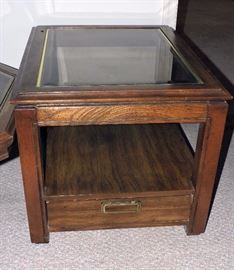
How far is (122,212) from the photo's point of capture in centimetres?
87

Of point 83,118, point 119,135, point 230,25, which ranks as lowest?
point 230,25

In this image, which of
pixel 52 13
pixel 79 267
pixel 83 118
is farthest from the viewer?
pixel 52 13

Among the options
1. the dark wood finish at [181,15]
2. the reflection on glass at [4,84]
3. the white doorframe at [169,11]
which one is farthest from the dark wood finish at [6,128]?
the dark wood finish at [181,15]

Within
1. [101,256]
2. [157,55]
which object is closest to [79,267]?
[101,256]

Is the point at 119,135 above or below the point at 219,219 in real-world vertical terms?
above

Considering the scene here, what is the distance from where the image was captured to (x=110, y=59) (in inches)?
36.4

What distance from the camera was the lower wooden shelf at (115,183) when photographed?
847mm

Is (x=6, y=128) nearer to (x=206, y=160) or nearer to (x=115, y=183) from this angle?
(x=115, y=183)

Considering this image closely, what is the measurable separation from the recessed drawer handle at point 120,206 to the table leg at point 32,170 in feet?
0.44

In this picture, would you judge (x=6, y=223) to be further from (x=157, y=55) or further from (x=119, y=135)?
(x=157, y=55)

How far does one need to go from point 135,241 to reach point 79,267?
0.48ft

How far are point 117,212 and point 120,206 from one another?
→ 20 millimetres

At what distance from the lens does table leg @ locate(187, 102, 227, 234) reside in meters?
0.75

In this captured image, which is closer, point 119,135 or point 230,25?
point 119,135
